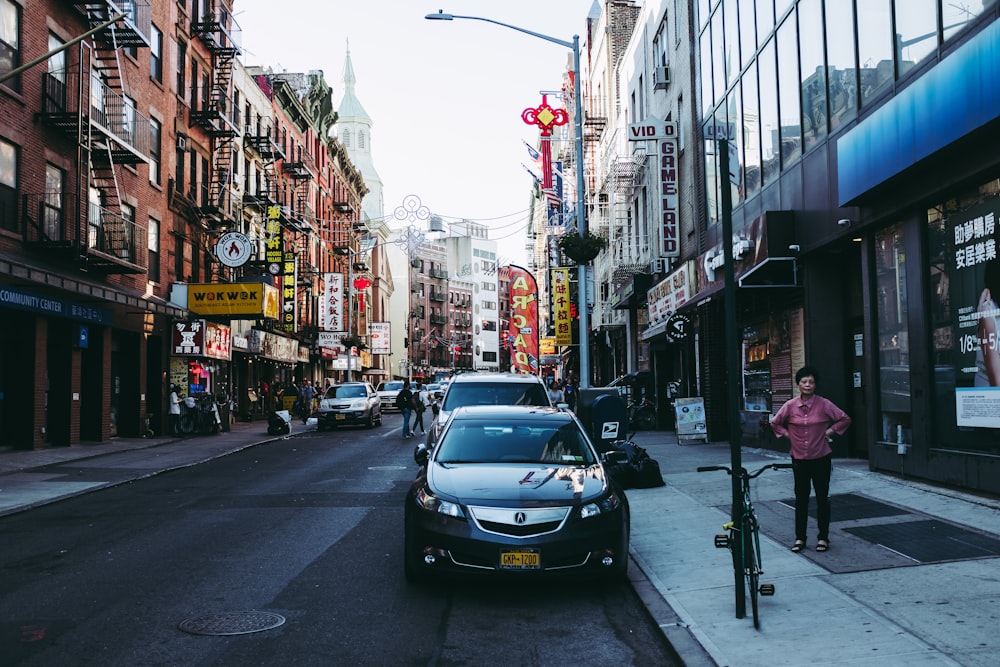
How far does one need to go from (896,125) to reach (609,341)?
111ft

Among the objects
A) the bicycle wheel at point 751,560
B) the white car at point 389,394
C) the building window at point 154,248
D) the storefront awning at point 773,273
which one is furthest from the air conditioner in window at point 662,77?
the white car at point 389,394

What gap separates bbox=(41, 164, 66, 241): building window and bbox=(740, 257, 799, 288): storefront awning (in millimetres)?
15992

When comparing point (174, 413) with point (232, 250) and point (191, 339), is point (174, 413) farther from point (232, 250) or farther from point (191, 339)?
point (232, 250)

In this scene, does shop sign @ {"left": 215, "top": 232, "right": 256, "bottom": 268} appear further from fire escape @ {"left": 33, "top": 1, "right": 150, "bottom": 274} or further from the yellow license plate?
the yellow license plate

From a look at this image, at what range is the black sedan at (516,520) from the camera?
23.4 ft

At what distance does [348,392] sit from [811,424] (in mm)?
27012

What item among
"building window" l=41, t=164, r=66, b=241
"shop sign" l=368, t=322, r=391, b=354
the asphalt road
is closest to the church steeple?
"shop sign" l=368, t=322, r=391, b=354

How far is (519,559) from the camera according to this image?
23.3 ft

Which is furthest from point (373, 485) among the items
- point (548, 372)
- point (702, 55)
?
point (548, 372)

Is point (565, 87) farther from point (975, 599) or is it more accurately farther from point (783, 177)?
point (975, 599)

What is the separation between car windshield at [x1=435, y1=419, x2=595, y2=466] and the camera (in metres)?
8.62

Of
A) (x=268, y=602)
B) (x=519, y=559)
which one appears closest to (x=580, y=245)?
(x=519, y=559)

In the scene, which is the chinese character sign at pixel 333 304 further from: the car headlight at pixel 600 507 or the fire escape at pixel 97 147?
the car headlight at pixel 600 507

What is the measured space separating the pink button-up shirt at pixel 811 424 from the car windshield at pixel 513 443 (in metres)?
1.83
